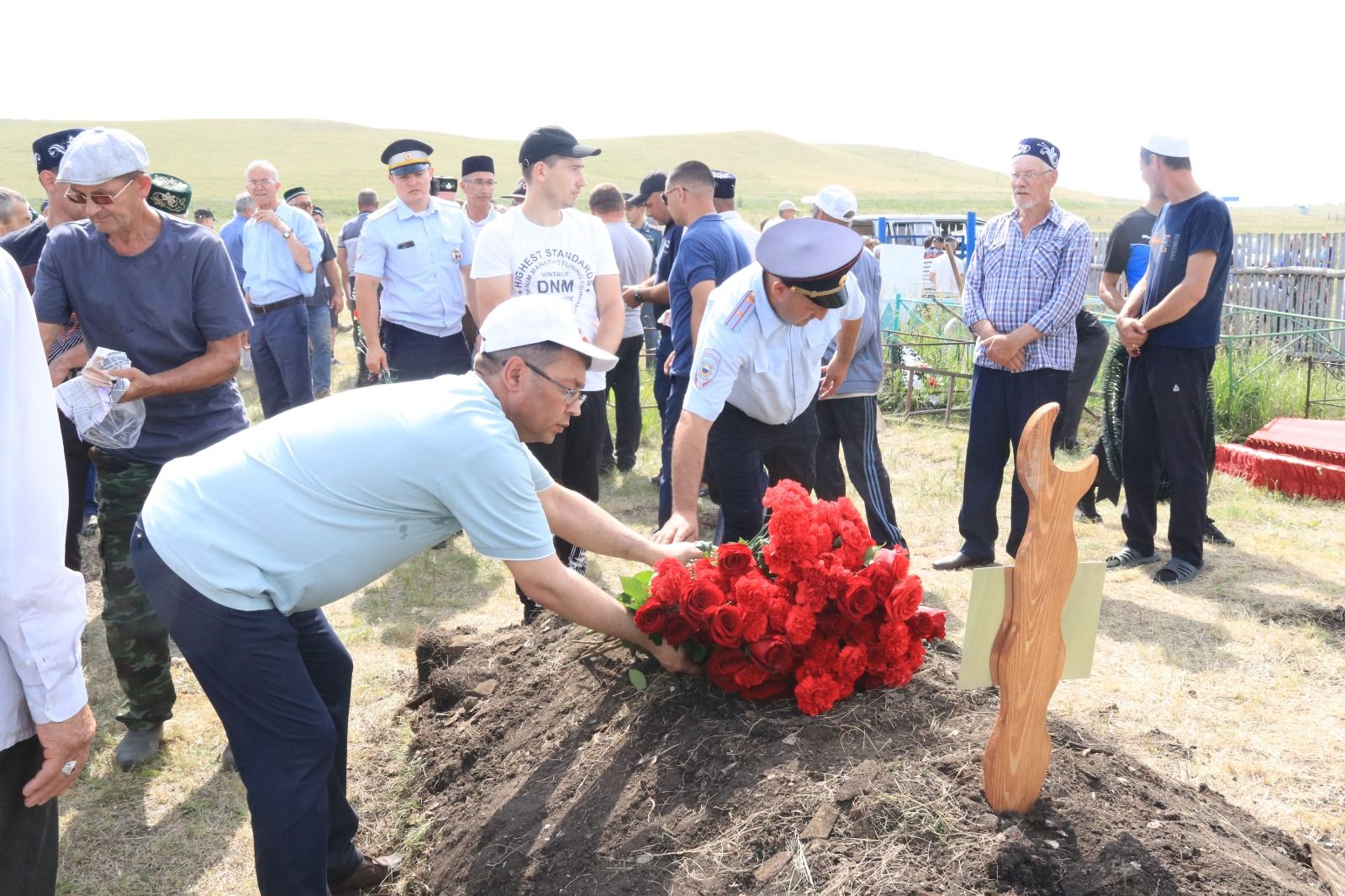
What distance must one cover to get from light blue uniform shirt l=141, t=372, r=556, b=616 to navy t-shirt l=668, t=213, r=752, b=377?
10.7 feet

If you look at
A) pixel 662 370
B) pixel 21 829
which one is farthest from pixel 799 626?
pixel 662 370

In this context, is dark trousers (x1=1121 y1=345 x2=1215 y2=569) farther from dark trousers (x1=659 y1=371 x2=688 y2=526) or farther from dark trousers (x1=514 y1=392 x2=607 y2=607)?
dark trousers (x1=514 y1=392 x2=607 y2=607)

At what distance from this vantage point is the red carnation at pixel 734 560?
11.1 feet

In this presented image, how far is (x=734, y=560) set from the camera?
338 centimetres

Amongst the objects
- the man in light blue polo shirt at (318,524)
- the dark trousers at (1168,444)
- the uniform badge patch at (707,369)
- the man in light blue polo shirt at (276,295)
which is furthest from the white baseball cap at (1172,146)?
the man in light blue polo shirt at (276,295)

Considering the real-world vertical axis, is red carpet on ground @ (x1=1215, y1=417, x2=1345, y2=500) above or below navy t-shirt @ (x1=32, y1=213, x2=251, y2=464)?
below

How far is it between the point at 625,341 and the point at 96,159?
502 centimetres

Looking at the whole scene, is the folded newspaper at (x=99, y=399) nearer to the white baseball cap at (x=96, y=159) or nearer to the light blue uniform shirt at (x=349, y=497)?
the white baseball cap at (x=96, y=159)

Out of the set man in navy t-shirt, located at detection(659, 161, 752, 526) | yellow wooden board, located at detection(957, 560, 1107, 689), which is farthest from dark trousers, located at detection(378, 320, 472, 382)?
yellow wooden board, located at detection(957, 560, 1107, 689)

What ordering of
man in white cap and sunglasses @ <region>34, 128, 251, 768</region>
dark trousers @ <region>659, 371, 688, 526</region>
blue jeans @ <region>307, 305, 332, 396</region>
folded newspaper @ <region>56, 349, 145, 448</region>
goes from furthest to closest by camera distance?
1. blue jeans @ <region>307, 305, 332, 396</region>
2. dark trousers @ <region>659, 371, 688, 526</region>
3. man in white cap and sunglasses @ <region>34, 128, 251, 768</region>
4. folded newspaper @ <region>56, 349, 145, 448</region>

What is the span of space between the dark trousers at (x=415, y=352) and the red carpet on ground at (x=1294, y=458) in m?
5.96

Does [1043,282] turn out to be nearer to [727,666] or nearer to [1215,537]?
[1215,537]

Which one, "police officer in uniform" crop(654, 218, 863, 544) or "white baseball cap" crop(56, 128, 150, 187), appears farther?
"police officer in uniform" crop(654, 218, 863, 544)

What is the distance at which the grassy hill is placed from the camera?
64000 mm
